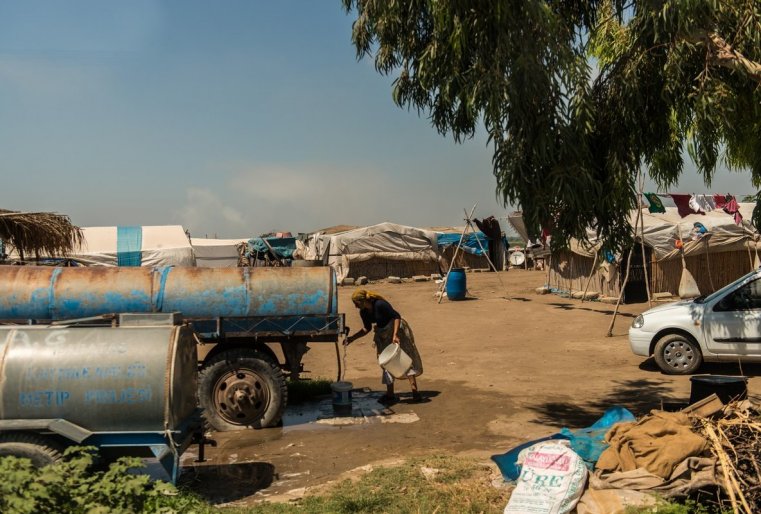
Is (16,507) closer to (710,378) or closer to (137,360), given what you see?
(137,360)

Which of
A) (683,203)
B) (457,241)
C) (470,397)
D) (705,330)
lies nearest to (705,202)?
(683,203)

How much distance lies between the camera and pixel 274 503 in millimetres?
5602

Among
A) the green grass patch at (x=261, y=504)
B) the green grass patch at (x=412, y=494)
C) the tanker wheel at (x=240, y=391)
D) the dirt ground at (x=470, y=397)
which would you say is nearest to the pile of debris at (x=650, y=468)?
the green grass patch at (x=261, y=504)

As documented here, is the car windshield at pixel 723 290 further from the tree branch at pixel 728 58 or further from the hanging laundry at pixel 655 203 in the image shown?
the hanging laundry at pixel 655 203

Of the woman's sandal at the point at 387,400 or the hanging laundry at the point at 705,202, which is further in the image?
the hanging laundry at the point at 705,202

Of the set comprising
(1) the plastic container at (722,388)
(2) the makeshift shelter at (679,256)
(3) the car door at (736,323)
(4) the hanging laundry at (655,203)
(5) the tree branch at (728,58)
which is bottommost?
(1) the plastic container at (722,388)

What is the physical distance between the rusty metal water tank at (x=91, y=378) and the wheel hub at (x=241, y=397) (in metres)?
2.58

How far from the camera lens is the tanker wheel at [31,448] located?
17.0ft

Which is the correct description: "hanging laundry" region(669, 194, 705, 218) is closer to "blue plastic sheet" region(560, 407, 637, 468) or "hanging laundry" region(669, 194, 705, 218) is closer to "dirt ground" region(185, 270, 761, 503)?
"dirt ground" region(185, 270, 761, 503)

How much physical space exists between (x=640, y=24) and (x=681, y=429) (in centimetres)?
435

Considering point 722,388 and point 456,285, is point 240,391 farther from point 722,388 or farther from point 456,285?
point 456,285

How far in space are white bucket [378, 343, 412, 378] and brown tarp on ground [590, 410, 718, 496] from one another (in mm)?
4339

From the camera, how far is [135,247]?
29938 mm

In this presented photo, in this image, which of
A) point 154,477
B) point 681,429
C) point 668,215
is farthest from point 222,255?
point 681,429
